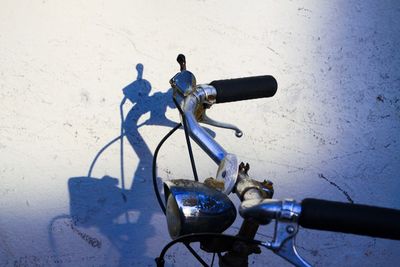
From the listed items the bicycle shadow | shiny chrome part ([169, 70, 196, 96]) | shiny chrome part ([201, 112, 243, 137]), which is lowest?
the bicycle shadow

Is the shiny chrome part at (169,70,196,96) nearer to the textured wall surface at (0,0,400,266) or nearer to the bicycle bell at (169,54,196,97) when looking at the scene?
the bicycle bell at (169,54,196,97)

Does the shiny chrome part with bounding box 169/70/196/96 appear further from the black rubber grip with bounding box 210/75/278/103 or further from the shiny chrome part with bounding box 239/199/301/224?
the shiny chrome part with bounding box 239/199/301/224

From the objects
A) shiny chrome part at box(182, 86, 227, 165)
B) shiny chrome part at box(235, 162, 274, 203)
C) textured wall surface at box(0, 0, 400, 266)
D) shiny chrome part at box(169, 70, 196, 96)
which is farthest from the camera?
textured wall surface at box(0, 0, 400, 266)

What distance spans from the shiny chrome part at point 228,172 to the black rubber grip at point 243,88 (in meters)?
0.24

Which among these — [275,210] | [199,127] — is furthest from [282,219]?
[199,127]

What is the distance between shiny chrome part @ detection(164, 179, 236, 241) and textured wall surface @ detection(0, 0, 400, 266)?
3.05 ft

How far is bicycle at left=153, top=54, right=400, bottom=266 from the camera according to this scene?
0.83m

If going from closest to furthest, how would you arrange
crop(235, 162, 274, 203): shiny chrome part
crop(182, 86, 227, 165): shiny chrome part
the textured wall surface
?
crop(235, 162, 274, 203): shiny chrome part → crop(182, 86, 227, 165): shiny chrome part → the textured wall surface

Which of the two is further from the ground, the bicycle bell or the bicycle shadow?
the bicycle bell

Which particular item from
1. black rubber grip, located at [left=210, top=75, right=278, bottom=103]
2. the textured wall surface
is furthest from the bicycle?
the textured wall surface

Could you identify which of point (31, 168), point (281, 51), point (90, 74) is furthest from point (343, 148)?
point (31, 168)

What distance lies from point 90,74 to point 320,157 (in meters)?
0.92

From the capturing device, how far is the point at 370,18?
1959mm

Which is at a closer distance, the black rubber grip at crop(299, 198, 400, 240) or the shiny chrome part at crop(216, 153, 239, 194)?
the black rubber grip at crop(299, 198, 400, 240)
